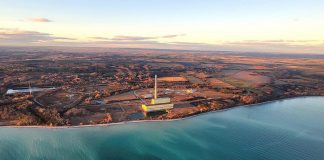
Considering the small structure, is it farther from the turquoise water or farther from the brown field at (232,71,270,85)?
the brown field at (232,71,270,85)

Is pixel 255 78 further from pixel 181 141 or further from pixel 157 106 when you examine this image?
pixel 181 141

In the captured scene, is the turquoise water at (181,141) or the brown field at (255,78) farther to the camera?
the brown field at (255,78)

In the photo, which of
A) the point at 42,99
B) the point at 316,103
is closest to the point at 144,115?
the point at 42,99

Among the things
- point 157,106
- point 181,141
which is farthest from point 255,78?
point 181,141

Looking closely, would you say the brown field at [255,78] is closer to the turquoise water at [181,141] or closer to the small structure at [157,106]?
the turquoise water at [181,141]

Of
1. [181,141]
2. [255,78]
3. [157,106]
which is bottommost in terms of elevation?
[181,141]

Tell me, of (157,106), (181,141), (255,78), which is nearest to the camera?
(181,141)

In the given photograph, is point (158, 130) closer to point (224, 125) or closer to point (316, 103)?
point (224, 125)

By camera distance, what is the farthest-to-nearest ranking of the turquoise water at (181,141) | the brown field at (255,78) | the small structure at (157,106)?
the brown field at (255,78), the small structure at (157,106), the turquoise water at (181,141)

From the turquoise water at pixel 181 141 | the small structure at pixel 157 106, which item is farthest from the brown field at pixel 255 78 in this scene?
the small structure at pixel 157 106

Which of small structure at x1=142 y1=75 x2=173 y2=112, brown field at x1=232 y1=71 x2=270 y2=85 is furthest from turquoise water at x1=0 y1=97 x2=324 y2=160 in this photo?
brown field at x1=232 y1=71 x2=270 y2=85
